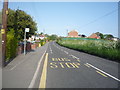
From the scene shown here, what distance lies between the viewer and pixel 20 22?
23125mm

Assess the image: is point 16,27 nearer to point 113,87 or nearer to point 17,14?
point 17,14

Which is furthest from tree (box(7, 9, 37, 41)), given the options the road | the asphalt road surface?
the asphalt road surface

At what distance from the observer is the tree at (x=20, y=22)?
73.3ft

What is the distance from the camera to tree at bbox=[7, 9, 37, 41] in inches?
879

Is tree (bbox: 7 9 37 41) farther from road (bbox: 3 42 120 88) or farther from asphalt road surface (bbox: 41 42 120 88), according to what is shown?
asphalt road surface (bbox: 41 42 120 88)

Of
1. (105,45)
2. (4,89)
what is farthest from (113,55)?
(4,89)

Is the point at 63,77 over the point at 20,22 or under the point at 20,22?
under

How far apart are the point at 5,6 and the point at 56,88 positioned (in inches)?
Answer: 276

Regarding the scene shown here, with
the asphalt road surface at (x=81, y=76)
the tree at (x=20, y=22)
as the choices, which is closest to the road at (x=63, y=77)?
the asphalt road surface at (x=81, y=76)

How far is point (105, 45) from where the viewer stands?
21.2 metres

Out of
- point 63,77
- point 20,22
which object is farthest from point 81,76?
point 20,22

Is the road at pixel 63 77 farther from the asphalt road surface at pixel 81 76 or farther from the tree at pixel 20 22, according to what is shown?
the tree at pixel 20 22

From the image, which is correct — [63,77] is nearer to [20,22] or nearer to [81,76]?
[81,76]

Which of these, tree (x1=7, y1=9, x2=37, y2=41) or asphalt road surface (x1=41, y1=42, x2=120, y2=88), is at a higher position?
tree (x1=7, y1=9, x2=37, y2=41)
